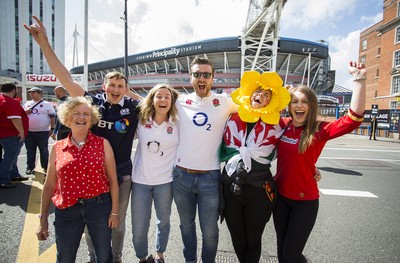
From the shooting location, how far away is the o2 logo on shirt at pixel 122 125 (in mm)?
2398

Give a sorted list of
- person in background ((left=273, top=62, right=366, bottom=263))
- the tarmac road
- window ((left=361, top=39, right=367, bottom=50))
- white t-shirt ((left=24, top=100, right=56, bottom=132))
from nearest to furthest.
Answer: person in background ((left=273, top=62, right=366, bottom=263)), the tarmac road, white t-shirt ((left=24, top=100, right=56, bottom=132)), window ((left=361, top=39, right=367, bottom=50))

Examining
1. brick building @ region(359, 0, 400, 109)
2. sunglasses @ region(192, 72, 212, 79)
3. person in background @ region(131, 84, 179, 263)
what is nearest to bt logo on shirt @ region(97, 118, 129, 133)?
person in background @ region(131, 84, 179, 263)

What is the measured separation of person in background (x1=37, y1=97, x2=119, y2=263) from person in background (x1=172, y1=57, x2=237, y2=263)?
0.71m

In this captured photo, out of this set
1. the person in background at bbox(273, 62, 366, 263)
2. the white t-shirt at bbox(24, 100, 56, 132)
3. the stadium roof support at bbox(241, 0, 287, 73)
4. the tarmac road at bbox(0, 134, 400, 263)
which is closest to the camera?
the person in background at bbox(273, 62, 366, 263)

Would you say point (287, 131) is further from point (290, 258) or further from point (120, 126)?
point (120, 126)

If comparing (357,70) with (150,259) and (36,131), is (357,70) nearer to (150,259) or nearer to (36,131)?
(150,259)

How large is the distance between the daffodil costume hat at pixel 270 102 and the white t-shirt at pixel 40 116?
5.37 meters

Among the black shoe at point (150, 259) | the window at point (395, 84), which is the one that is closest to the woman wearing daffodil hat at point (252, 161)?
the black shoe at point (150, 259)

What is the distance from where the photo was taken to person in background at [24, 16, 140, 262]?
2393 mm

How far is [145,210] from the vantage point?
7.96 feet

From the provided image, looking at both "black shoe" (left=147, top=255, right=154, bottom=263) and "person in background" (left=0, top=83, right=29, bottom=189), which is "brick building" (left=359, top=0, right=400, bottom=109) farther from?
"person in background" (left=0, top=83, right=29, bottom=189)

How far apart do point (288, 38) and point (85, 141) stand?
4185cm

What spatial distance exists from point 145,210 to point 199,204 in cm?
59

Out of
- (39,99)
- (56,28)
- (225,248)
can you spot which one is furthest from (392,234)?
(56,28)
